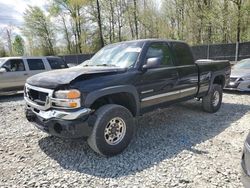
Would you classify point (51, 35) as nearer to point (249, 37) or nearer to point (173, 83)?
point (249, 37)

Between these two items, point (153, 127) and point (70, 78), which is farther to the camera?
point (153, 127)

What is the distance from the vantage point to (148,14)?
33.2 metres

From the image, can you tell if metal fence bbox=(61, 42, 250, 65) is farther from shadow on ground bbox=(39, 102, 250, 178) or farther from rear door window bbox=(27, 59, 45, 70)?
shadow on ground bbox=(39, 102, 250, 178)

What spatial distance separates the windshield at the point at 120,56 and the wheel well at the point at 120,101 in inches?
21.7

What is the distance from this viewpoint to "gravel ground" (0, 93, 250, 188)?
10.7ft

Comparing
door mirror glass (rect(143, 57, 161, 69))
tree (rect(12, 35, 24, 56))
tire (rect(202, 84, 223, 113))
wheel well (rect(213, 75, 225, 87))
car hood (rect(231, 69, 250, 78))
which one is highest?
tree (rect(12, 35, 24, 56))

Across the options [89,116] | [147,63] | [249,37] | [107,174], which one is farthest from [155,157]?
[249,37]

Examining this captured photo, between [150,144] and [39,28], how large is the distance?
37622 millimetres

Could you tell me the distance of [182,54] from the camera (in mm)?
5562

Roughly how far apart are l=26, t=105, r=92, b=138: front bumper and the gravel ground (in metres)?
0.51

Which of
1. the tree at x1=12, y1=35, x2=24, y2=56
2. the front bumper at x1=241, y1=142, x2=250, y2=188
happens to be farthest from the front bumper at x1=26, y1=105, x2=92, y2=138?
the tree at x1=12, y1=35, x2=24, y2=56

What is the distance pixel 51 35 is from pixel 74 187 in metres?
39.2

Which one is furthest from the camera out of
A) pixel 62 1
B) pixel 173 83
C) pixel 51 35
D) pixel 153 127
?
pixel 51 35

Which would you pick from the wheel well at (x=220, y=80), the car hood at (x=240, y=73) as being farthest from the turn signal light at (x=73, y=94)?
the car hood at (x=240, y=73)
